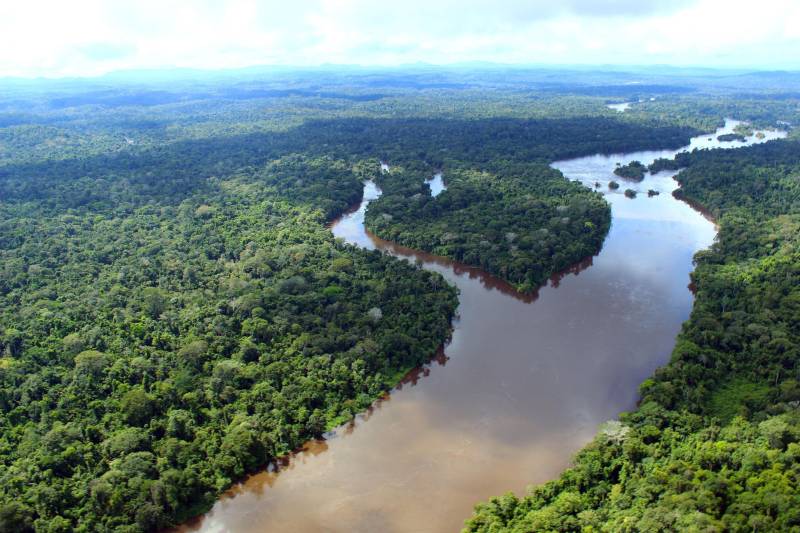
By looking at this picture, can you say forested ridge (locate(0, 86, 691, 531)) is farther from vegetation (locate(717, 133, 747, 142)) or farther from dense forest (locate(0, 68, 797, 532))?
vegetation (locate(717, 133, 747, 142))

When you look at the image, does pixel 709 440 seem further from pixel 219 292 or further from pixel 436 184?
pixel 436 184

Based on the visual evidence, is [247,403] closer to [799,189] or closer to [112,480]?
[112,480]

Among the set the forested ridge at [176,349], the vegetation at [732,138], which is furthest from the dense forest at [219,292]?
the vegetation at [732,138]

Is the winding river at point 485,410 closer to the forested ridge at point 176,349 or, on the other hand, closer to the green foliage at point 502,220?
the forested ridge at point 176,349

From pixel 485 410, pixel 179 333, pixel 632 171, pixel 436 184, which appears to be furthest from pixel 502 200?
pixel 179 333

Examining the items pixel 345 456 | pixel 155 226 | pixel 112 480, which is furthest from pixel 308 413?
pixel 155 226
